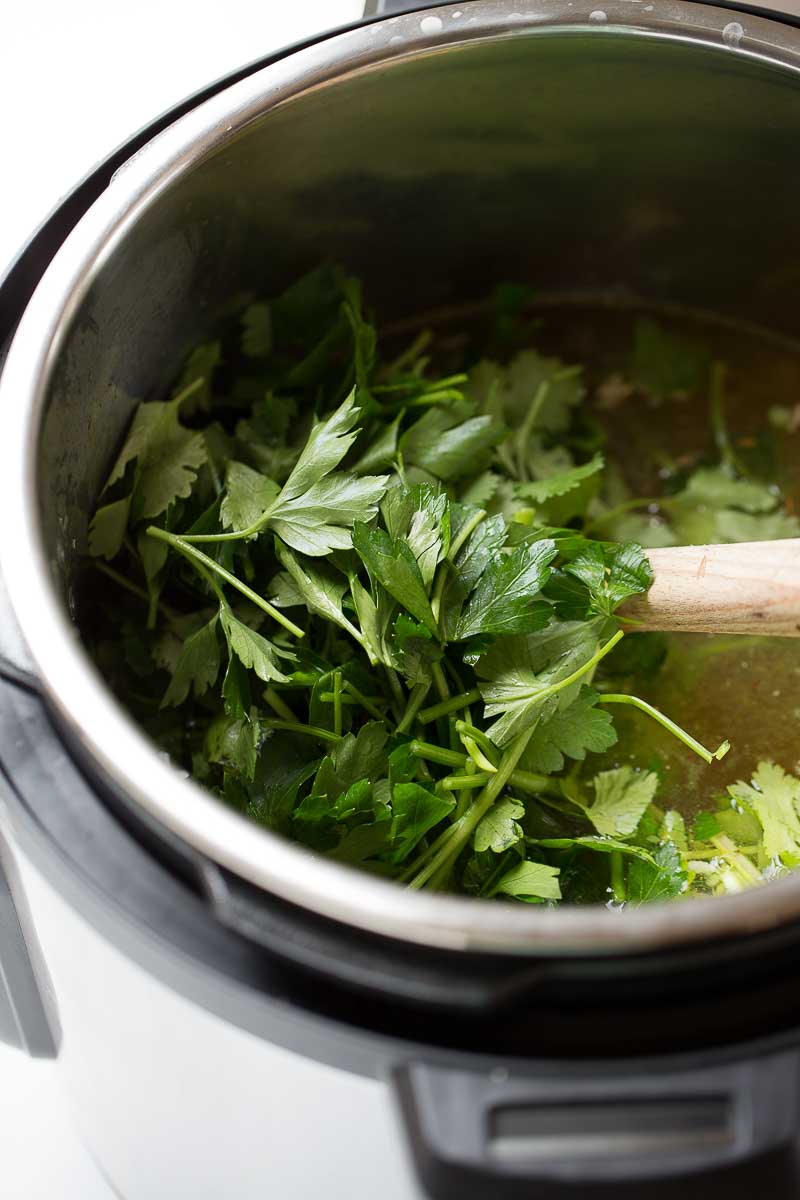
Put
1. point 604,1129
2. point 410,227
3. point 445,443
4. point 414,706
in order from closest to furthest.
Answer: point 604,1129, point 414,706, point 445,443, point 410,227

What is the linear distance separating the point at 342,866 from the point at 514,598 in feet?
1.24

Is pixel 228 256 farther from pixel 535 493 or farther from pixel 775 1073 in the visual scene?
pixel 775 1073

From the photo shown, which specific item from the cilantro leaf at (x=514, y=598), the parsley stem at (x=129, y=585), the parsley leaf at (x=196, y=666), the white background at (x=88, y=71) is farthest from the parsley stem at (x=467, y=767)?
the white background at (x=88, y=71)

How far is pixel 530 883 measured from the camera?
97 centimetres

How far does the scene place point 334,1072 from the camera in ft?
2.37

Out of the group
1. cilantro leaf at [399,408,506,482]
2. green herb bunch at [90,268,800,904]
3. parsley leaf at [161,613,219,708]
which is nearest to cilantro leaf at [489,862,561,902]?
green herb bunch at [90,268,800,904]

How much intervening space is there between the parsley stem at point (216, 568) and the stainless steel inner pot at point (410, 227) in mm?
83

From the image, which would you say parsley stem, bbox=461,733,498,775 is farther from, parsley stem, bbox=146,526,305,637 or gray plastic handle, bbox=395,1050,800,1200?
gray plastic handle, bbox=395,1050,800,1200

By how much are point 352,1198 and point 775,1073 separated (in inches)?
14.5

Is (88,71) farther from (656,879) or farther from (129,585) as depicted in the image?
(656,879)

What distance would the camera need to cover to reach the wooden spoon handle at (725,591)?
101cm

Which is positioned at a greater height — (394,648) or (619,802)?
(394,648)

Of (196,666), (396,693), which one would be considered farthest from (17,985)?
(396,693)

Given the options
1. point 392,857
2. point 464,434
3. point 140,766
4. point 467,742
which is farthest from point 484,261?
point 140,766
